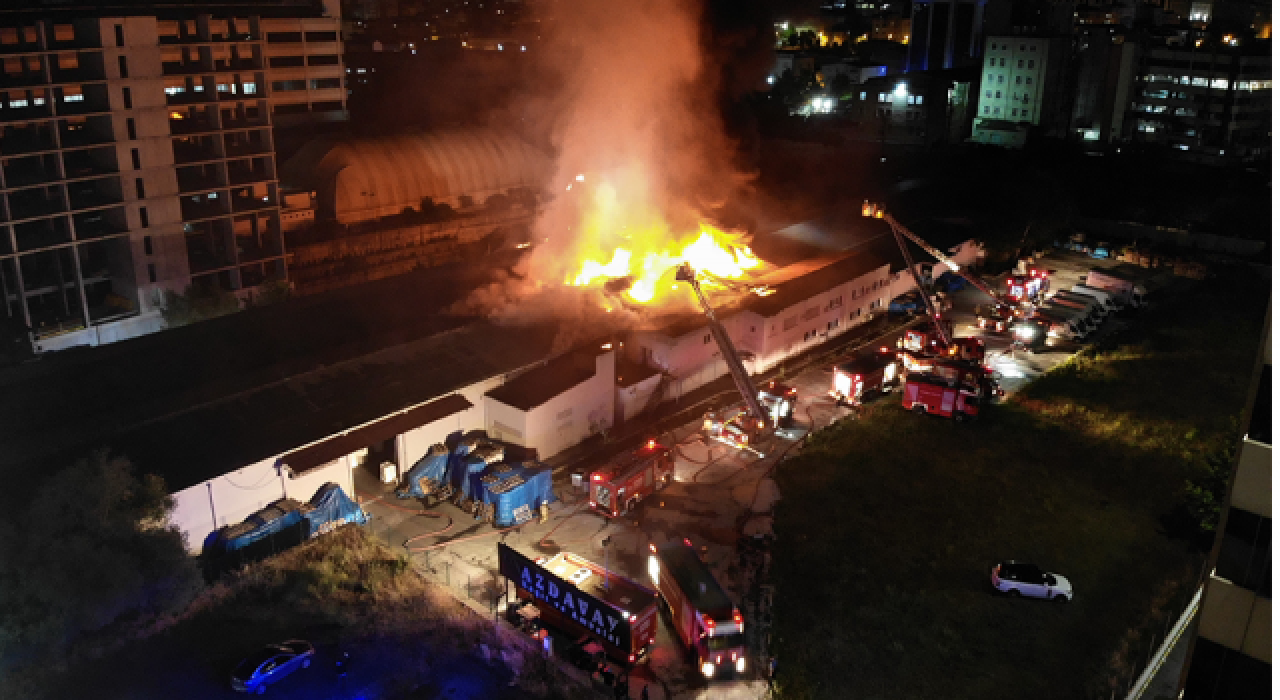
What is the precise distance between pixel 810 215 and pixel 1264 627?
124 ft

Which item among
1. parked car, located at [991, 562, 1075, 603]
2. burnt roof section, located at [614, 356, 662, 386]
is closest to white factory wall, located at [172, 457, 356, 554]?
burnt roof section, located at [614, 356, 662, 386]

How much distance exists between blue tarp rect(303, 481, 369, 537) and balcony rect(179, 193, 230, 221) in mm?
21079

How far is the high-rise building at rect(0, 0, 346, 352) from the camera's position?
36062 millimetres

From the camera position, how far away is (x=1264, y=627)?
10094mm

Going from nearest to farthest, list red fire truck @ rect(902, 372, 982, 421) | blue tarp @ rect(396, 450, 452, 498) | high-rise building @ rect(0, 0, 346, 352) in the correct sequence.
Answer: blue tarp @ rect(396, 450, 452, 498) < red fire truck @ rect(902, 372, 982, 421) < high-rise building @ rect(0, 0, 346, 352)

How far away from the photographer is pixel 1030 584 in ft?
69.9

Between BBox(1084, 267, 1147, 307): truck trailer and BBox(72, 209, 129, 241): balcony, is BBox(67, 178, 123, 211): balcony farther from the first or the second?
BBox(1084, 267, 1147, 307): truck trailer

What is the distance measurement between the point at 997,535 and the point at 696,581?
896 cm

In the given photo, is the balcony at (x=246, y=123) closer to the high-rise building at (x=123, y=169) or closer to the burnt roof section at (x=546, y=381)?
the high-rise building at (x=123, y=169)

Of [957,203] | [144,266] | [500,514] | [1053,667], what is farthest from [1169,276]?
[144,266]

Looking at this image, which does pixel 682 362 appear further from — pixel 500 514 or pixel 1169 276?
pixel 1169 276

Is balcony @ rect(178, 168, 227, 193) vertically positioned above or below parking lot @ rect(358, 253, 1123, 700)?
above

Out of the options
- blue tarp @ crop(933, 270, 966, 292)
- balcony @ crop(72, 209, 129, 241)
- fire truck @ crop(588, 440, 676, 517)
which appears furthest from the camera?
blue tarp @ crop(933, 270, 966, 292)

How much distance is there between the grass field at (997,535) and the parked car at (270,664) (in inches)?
363
